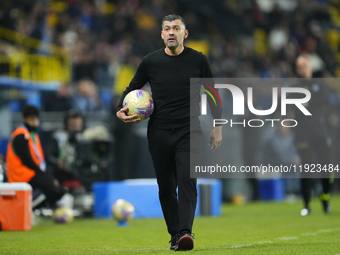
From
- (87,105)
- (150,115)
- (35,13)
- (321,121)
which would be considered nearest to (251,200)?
(87,105)

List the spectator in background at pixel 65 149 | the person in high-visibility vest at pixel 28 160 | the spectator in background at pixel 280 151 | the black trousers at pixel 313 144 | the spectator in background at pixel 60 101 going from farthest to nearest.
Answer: the spectator in background at pixel 280 151 → the spectator in background at pixel 60 101 → the spectator in background at pixel 65 149 → the black trousers at pixel 313 144 → the person in high-visibility vest at pixel 28 160

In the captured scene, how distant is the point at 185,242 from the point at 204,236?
203cm

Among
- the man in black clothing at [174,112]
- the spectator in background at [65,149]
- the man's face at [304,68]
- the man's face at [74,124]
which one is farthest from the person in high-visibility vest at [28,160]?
the man's face at [304,68]

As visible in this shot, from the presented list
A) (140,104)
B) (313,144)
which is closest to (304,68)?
(313,144)

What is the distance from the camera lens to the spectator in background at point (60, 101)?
14.6 metres

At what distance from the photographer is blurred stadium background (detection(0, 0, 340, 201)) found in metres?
14.4

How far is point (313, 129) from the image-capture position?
10.4 m

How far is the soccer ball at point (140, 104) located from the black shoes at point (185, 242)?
115cm

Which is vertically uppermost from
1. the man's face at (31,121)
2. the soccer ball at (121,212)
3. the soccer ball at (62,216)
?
the man's face at (31,121)

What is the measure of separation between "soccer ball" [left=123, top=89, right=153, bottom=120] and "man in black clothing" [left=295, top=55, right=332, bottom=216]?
16.2 ft

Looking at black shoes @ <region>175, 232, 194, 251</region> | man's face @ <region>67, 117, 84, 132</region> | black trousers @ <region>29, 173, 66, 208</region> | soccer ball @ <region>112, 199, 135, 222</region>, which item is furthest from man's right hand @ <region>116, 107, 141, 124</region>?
man's face @ <region>67, 117, 84, 132</region>

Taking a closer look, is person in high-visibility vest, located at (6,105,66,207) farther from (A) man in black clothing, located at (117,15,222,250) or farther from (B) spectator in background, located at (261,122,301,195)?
(B) spectator in background, located at (261,122,301,195)

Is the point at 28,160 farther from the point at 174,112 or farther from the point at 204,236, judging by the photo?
the point at 174,112

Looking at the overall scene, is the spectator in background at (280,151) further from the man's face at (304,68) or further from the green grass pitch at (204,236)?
the man's face at (304,68)
